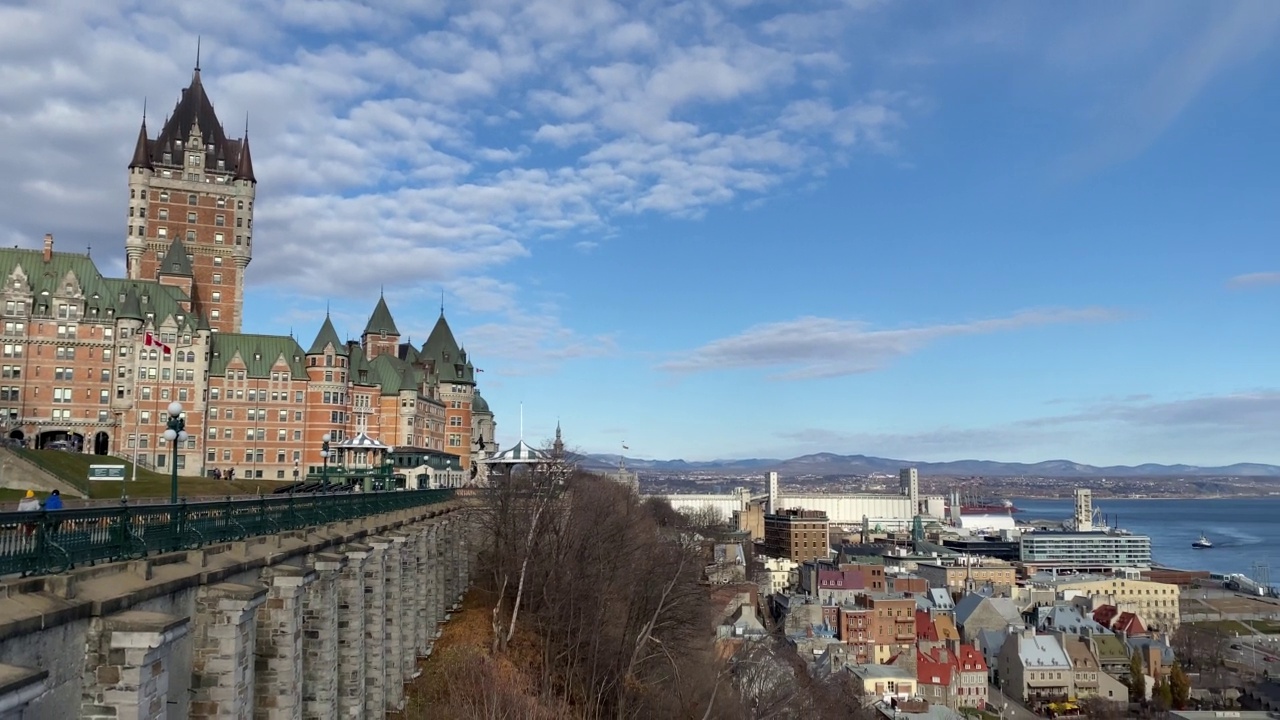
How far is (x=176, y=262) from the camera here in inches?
4102

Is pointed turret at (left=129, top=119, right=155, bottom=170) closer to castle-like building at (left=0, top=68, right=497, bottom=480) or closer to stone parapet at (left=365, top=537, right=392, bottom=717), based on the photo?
castle-like building at (left=0, top=68, right=497, bottom=480)

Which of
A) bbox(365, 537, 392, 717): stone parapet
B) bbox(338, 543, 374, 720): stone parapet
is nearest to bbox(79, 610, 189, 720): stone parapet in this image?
bbox(338, 543, 374, 720): stone parapet

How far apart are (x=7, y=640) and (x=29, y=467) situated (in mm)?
50676

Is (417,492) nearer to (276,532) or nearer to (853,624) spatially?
(276,532)

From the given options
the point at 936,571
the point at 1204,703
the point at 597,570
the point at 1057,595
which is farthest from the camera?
the point at 936,571

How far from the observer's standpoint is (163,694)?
1284 centimetres

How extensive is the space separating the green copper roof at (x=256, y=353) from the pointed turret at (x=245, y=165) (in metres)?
20.7

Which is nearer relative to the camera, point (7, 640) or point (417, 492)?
point (7, 640)

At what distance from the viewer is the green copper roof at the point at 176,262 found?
4077 inches

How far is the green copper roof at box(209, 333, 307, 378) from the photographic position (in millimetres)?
101663

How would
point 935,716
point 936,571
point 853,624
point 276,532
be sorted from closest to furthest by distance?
1. point 276,532
2. point 935,716
3. point 853,624
4. point 936,571

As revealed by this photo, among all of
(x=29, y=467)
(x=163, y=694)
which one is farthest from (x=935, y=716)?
(x=163, y=694)

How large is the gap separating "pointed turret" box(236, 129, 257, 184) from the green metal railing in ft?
324

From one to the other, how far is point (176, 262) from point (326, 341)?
59.9 ft
